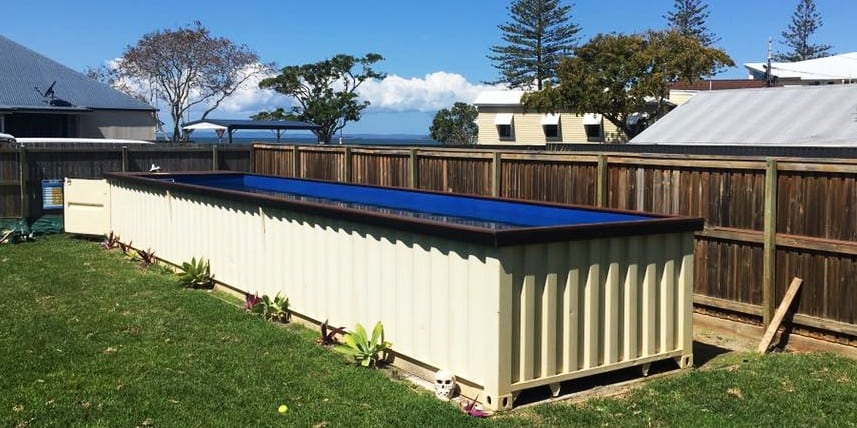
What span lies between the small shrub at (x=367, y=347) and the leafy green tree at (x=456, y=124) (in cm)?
6435

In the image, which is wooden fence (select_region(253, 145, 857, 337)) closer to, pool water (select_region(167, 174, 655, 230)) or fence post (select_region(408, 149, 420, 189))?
pool water (select_region(167, 174, 655, 230))

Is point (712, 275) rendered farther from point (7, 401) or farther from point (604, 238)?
point (7, 401)

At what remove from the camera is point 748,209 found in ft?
25.4

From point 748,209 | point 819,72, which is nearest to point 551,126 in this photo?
point 819,72

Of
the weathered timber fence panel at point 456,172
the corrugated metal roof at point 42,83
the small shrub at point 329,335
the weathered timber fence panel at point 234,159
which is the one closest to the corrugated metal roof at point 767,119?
the weathered timber fence panel at point 456,172

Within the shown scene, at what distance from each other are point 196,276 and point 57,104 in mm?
27148

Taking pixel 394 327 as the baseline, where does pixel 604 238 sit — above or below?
above

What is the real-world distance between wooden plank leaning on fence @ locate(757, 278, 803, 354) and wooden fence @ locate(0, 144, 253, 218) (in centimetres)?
1307

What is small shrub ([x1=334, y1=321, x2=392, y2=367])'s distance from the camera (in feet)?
21.2

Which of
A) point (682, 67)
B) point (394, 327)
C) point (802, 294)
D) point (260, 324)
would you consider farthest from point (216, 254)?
point (682, 67)

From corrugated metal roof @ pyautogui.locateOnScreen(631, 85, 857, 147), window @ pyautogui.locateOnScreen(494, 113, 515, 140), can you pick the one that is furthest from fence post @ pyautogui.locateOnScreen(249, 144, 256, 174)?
window @ pyautogui.locateOnScreen(494, 113, 515, 140)

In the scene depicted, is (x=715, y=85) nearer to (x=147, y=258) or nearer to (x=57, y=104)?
(x=57, y=104)

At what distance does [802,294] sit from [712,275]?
94 cm

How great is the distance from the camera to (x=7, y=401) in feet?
18.1
